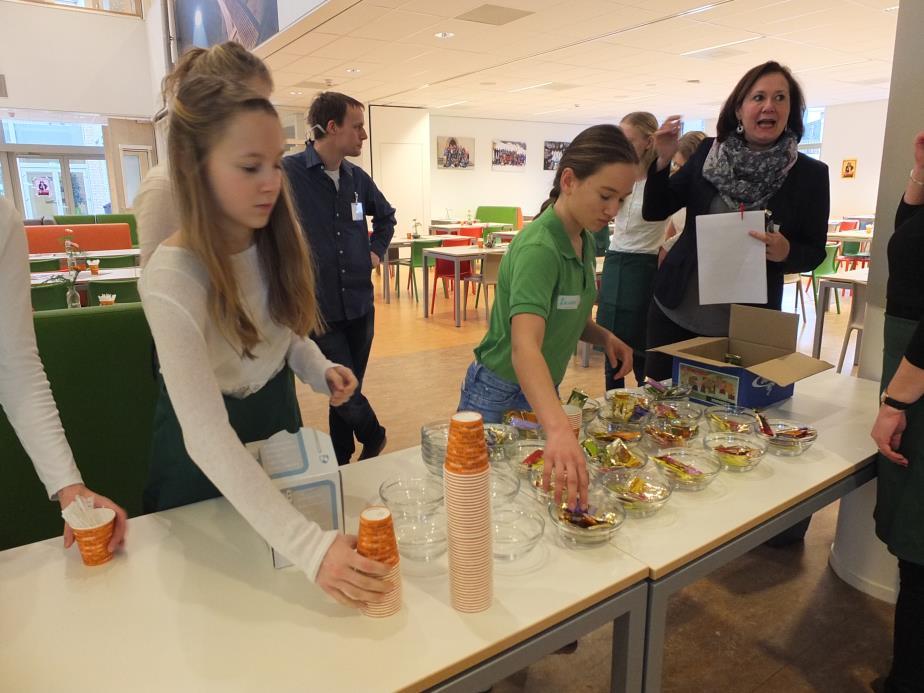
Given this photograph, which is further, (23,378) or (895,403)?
(895,403)

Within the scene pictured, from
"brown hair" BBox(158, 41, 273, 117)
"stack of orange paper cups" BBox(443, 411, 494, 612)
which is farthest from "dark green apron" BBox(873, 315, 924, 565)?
"brown hair" BBox(158, 41, 273, 117)

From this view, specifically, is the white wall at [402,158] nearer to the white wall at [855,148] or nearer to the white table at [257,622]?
the white wall at [855,148]

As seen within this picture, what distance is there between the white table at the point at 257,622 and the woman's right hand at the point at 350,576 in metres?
0.06

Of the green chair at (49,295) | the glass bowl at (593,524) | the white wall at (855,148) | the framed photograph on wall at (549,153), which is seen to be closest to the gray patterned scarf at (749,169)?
the glass bowl at (593,524)

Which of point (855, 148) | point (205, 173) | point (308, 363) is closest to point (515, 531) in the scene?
point (308, 363)

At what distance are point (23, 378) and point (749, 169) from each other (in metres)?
1.85

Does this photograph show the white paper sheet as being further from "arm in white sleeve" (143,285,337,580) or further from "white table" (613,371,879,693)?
"arm in white sleeve" (143,285,337,580)

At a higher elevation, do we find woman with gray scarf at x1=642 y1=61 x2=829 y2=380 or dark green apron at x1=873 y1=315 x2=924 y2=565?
woman with gray scarf at x1=642 y1=61 x2=829 y2=380

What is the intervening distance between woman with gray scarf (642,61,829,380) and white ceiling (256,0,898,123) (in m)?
4.31

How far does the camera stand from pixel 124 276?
421 centimetres

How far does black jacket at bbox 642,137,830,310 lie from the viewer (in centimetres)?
186

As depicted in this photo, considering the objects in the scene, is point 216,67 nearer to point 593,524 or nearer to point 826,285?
point 593,524

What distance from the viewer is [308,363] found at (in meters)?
1.27

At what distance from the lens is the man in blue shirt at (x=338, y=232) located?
2.56m
